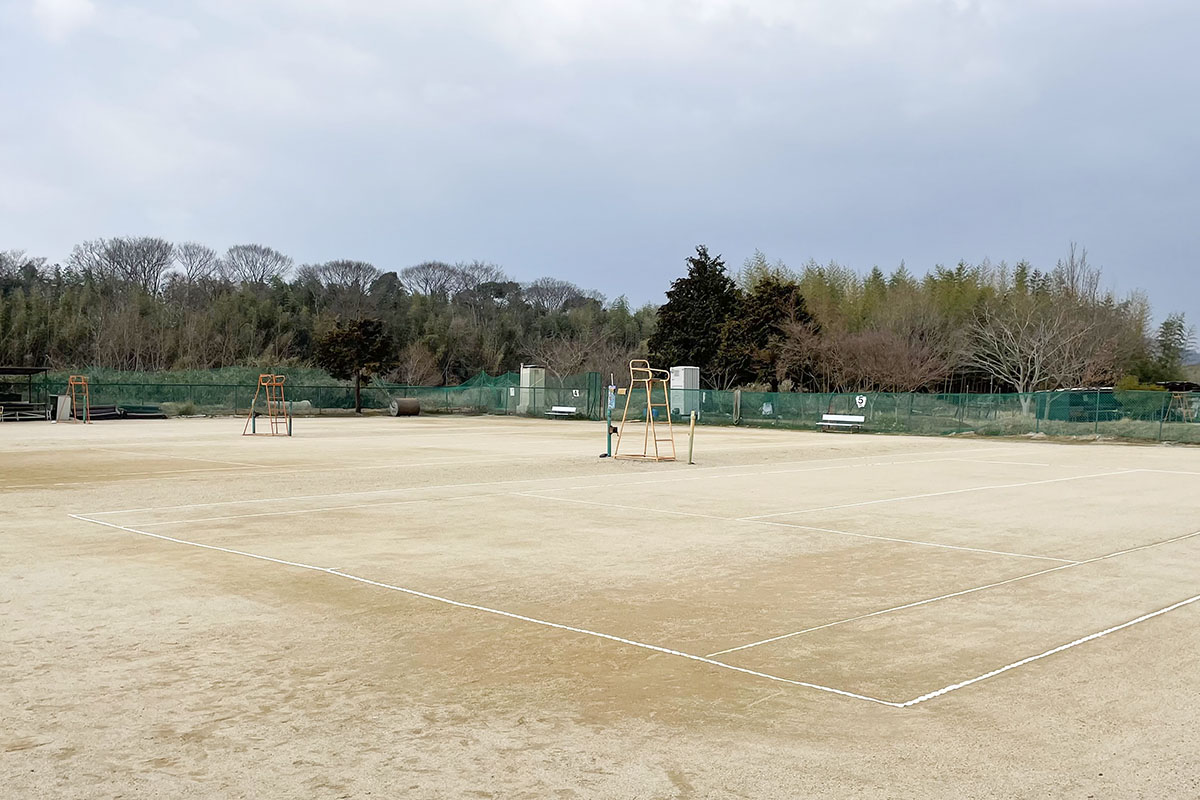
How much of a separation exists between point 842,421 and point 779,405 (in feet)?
12.2

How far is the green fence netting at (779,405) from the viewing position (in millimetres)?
35375

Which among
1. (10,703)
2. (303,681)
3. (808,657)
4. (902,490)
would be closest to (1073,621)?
(808,657)

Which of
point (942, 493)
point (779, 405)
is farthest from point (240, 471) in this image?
point (779, 405)

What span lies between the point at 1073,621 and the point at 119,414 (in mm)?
41351

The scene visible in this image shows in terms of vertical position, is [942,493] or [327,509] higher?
[942,493]

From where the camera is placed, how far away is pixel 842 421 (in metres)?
39.6

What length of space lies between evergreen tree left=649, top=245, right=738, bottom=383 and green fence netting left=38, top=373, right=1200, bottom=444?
7.25m

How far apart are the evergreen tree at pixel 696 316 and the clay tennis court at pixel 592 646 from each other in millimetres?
44405

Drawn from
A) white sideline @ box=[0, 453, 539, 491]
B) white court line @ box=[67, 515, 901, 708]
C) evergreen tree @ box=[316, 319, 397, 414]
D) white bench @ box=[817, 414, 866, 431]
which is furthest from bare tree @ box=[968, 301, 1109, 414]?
A: white court line @ box=[67, 515, 901, 708]

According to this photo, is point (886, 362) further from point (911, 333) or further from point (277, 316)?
point (277, 316)

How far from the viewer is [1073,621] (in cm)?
717

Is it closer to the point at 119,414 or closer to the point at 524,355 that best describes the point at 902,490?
the point at 119,414

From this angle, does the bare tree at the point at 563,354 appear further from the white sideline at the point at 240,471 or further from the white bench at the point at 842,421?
the white sideline at the point at 240,471

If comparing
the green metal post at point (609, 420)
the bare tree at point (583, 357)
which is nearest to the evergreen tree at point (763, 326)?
the bare tree at point (583, 357)
